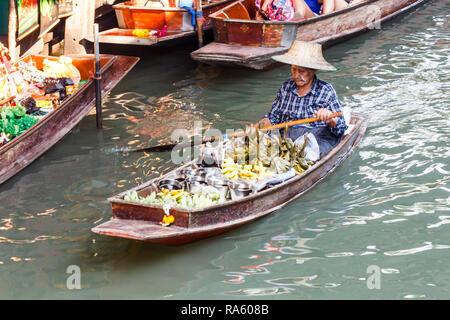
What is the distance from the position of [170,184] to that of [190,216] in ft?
1.96

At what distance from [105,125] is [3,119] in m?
1.67

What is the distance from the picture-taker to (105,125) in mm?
8000

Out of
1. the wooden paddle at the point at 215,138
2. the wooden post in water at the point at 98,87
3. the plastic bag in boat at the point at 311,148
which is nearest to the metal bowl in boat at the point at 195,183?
the wooden paddle at the point at 215,138

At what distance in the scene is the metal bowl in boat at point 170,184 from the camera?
17.3 ft

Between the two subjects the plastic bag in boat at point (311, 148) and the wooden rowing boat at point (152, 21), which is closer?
the plastic bag in boat at point (311, 148)

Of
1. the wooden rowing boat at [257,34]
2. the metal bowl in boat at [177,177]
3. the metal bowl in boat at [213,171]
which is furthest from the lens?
the wooden rowing boat at [257,34]

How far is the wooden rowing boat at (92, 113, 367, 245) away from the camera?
4.64m

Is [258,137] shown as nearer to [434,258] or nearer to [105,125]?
[434,258]

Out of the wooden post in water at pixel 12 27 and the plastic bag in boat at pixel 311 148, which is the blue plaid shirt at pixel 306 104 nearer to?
the plastic bag in boat at pixel 311 148

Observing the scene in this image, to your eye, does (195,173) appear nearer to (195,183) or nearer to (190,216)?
(195,183)

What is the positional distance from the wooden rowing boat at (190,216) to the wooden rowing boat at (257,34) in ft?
12.3

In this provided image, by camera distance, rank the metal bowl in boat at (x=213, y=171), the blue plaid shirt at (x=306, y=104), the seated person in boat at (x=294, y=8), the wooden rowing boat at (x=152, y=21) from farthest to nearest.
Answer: the wooden rowing boat at (x=152, y=21), the seated person in boat at (x=294, y=8), the blue plaid shirt at (x=306, y=104), the metal bowl in boat at (x=213, y=171)
